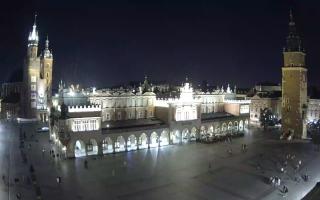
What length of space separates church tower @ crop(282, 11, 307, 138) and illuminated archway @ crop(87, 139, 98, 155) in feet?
118

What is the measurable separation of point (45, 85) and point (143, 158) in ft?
153

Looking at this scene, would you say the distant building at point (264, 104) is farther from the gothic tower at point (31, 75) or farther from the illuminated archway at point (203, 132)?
the gothic tower at point (31, 75)

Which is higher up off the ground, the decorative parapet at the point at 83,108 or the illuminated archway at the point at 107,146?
the decorative parapet at the point at 83,108

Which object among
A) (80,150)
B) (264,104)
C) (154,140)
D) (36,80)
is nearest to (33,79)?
(36,80)

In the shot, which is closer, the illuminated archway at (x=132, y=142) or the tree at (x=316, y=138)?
the illuminated archway at (x=132, y=142)

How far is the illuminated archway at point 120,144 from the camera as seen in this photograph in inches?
1870

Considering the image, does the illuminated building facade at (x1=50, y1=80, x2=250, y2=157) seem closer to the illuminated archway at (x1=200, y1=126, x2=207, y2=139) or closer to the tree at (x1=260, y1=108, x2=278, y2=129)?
the illuminated archway at (x1=200, y1=126, x2=207, y2=139)

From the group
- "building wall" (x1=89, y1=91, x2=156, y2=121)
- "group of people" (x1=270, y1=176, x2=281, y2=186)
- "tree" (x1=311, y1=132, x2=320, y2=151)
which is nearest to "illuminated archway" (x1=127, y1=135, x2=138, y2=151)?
"building wall" (x1=89, y1=91, x2=156, y2=121)

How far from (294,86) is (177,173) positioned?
38.0 metres

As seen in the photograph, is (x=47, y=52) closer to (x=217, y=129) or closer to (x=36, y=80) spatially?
(x=36, y=80)

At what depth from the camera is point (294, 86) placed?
62.8m

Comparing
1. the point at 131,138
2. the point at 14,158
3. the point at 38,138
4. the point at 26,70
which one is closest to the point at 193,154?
the point at 131,138

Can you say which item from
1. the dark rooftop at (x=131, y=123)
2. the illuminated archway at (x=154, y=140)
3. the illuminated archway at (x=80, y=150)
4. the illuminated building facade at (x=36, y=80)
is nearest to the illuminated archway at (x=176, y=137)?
the dark rooftop at (x=131, y=123)

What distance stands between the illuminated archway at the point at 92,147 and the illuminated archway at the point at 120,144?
328cm
